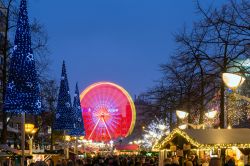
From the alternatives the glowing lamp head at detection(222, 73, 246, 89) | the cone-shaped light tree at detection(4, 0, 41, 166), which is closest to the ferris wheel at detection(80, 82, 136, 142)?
the cone-shaped light tree at detection(4, 0, 41, 166)

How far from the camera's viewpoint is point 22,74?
30516 millimetres

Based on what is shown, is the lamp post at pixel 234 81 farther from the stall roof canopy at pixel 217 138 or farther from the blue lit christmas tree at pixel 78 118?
the blue lit christmas tree at pixel 78 118

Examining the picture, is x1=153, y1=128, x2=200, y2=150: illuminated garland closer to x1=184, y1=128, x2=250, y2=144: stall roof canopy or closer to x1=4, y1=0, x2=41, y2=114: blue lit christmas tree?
x1=184, y1=128, x2=250, y2=144: stall roof canopy

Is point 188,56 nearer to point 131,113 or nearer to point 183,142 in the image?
point 183,142

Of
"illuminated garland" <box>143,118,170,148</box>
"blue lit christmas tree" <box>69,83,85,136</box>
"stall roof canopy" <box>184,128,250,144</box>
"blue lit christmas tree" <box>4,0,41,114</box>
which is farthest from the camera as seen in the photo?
"blue lit christmas tree" <box>69,83,85,136</box>

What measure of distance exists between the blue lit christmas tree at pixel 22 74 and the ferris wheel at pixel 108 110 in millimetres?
48744

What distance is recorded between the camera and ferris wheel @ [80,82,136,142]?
263 feet

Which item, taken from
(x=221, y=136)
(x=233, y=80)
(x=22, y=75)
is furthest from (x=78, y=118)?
(x=233, y=80)

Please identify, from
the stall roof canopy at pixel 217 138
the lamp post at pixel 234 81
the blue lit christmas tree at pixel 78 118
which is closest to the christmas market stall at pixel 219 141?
the stall roof canopy at pixel 217 138

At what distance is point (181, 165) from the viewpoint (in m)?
31.1

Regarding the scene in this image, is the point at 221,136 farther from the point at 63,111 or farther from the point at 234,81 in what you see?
the point at 63,111

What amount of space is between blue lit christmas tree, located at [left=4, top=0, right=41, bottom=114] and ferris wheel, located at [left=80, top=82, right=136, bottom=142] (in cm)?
4874

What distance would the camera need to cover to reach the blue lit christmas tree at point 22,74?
3047cm

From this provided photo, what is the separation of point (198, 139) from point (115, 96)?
56302mm
